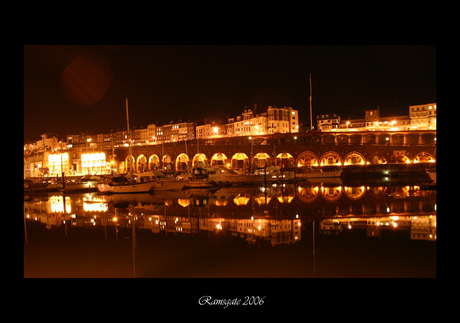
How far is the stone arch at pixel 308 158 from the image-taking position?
43.1 m

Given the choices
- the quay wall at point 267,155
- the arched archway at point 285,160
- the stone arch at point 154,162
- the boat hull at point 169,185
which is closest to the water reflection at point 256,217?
the boat hull at point 169,185

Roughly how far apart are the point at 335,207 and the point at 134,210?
8044mm

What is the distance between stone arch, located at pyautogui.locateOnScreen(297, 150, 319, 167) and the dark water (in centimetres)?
2929

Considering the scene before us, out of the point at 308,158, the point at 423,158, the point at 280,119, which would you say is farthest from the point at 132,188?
the point at 280,119

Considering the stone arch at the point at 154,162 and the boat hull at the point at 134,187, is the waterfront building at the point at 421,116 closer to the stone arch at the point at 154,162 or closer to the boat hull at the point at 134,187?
the stone arch at the point at 154,162

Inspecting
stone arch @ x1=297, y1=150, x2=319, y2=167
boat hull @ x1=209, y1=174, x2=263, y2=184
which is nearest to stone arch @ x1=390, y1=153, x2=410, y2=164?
stone arch @ x1=297, y1=150, x2=319, y2=167

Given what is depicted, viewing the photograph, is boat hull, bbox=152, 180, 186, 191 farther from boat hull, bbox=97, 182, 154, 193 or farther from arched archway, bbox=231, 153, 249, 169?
arched archway, bbox=231, 153, 249, 169

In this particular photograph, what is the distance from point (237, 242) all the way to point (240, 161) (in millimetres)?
37820

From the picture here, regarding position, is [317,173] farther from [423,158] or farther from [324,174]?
[423,158]

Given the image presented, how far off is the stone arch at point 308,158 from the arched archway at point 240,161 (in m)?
6.61

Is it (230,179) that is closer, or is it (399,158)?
(230,179)

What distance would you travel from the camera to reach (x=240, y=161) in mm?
46062

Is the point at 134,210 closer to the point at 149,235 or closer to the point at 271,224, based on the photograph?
the point at 149,235
